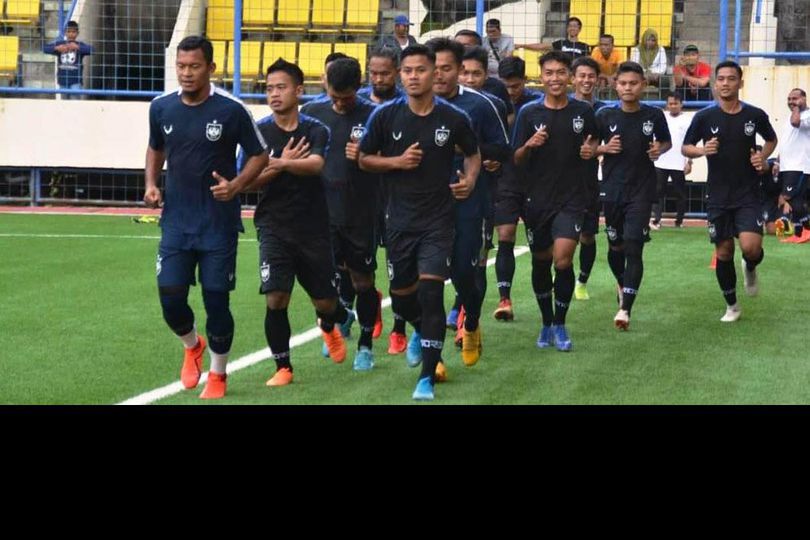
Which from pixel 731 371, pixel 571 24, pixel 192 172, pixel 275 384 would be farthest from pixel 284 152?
pixel 571 24

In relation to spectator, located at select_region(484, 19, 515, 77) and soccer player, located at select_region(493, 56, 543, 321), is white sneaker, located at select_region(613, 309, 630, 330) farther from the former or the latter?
spectator, located at select_region(484, 19, 515, 77)

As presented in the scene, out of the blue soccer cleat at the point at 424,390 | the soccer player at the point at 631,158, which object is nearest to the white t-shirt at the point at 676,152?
the soccer player at the point at 631,158

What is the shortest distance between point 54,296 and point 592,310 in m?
4.68

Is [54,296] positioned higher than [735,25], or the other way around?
[735,25]

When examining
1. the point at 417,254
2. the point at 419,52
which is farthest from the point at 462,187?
the point at 419,52

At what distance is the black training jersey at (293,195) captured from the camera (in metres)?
9.25

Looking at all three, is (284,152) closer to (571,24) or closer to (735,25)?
(571,24)

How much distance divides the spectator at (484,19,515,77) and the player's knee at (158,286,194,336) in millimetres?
12157

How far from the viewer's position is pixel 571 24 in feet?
70.2

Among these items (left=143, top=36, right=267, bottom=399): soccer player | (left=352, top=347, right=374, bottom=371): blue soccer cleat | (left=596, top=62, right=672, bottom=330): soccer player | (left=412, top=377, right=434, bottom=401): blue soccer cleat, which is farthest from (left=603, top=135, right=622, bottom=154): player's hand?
(left=143, top=36, right=267, bottom=399): soccer player

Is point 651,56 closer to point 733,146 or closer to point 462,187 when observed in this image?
point 733,146

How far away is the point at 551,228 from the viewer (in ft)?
36.3
